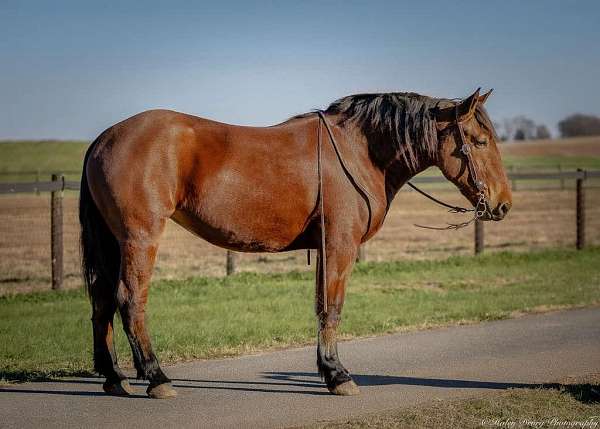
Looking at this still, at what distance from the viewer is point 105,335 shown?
19.2ft

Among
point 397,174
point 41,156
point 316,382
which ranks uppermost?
point 41,156

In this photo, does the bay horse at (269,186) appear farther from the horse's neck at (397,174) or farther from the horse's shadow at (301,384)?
the horse's shadow at (301,384)

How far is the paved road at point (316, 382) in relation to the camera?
516 centimetres

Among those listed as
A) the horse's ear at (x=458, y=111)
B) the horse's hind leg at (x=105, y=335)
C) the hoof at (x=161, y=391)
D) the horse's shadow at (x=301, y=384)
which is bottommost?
the horse's shadow at (x=301, y=384)

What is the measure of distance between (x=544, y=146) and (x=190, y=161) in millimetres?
89789

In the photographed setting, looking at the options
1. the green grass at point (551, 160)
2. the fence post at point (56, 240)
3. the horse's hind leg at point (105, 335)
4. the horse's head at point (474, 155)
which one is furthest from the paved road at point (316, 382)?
the green grass at point (551, 160)

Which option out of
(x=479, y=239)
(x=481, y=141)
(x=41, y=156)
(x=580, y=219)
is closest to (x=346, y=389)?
(x=481, y=141)

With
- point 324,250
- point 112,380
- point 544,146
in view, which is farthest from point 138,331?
point 544,146

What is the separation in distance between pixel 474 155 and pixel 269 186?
1807 mm

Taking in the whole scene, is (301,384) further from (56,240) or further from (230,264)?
(230,264)

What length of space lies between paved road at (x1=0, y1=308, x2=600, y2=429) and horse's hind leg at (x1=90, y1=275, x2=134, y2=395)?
0.17 metres

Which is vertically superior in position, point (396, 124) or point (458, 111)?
point (458, 111)

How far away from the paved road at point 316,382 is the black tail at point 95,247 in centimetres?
96

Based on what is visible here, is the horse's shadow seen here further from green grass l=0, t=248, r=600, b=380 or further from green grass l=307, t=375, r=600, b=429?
green grass l=0, t=248, r=600, b=380
